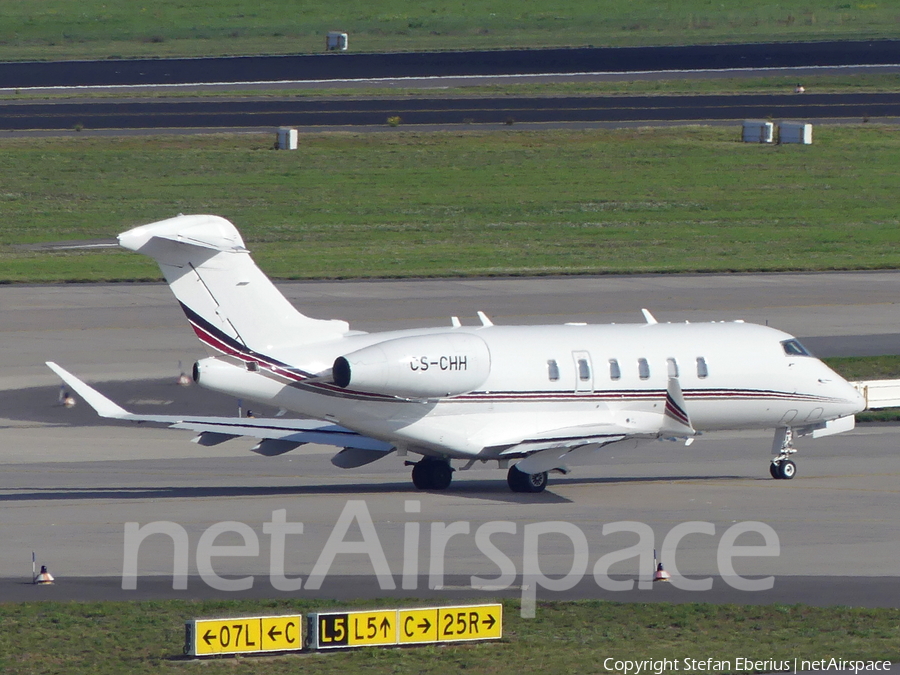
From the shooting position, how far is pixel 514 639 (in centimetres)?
1911

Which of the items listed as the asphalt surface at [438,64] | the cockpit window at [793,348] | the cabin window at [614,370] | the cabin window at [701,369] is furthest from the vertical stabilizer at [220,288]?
the asphalt surface at [438,64]

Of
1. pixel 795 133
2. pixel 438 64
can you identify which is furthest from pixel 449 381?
pixel 438 64

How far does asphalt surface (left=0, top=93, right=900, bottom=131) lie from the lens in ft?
305

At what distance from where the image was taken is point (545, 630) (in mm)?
19562

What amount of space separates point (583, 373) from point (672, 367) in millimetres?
1988

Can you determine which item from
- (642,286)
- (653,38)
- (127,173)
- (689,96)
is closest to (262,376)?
(642,286)

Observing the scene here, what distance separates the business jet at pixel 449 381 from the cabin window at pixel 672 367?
0.03 m

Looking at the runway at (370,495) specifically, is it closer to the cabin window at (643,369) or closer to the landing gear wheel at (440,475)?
the landing gear wheel at (440,475)

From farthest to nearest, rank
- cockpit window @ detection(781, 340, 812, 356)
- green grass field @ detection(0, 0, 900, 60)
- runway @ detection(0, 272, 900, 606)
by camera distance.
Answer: green grass field @ detection(0, 0, 900, 60)
cockpit window @ detection(781, 340, 812, 356)
runway @ detection(0, 272, 900, 606)

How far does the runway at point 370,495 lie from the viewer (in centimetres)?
2289

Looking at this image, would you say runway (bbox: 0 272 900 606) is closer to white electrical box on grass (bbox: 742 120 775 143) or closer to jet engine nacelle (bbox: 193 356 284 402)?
jet engine nacelle (bbox: 193 356 284 402)

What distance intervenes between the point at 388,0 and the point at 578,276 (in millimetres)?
98885

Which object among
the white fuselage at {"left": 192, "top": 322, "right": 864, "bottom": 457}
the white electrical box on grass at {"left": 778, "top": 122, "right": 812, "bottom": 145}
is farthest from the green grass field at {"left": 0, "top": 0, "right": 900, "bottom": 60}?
the white fuselage at {"left": 192, "top": 322, "right": 864, "bottom": 457}

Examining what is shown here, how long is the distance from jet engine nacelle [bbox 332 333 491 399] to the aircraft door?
1921 mm
